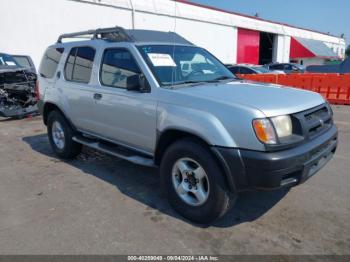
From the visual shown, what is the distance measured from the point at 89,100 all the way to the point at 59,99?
972 mm

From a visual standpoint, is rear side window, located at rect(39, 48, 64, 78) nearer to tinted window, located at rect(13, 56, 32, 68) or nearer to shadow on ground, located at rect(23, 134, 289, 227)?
shadow on ground, located at rect(23, 134, 289, 227)

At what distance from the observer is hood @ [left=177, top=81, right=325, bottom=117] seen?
308cm

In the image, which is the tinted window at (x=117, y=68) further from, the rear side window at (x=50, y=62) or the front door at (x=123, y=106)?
the rear side window at (x=50, y=62)

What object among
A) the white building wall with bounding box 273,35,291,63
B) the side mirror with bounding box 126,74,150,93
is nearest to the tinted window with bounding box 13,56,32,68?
the side mirror with bounding box 126,74,150,93

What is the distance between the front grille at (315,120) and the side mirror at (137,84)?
64.9 inches

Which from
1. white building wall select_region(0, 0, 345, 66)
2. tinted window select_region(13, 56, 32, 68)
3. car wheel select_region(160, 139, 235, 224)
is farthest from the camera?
white building wall select_region(0, 0, 345, 66)

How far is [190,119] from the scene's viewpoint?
3.29 meters

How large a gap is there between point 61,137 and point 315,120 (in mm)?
4106

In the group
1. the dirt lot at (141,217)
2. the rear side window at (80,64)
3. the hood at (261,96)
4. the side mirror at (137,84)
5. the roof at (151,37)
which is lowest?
the dirt lot at (141,217)

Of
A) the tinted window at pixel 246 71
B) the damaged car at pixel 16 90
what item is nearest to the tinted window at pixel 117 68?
the damaged car at pixel 16 90

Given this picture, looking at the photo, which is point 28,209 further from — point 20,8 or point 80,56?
point 20,8

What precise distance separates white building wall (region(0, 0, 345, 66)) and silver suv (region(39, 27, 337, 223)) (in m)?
4.84

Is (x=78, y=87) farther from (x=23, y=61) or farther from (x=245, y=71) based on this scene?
(x=245, y=71)

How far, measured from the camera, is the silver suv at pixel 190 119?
2969 mm
